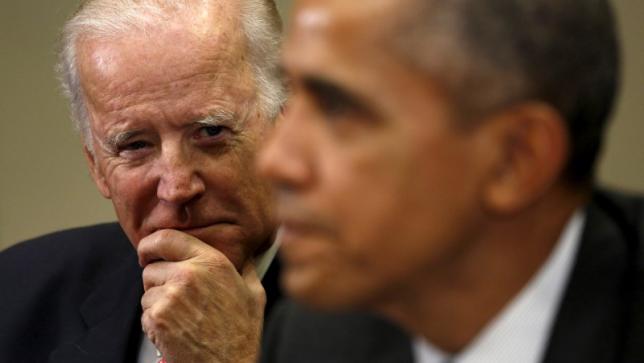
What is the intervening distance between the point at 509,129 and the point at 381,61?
0.31 ft

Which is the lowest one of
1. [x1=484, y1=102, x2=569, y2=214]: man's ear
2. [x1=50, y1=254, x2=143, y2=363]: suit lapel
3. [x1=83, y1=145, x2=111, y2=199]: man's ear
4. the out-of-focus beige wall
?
the out-of-focus beige wall

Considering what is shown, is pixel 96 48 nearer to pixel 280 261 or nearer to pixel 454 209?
pixel 280 261

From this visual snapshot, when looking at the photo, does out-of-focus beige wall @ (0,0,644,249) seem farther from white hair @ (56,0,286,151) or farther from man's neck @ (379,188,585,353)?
man's neck @ (379,188,585,353)

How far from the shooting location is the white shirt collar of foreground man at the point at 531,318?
2.64 ft

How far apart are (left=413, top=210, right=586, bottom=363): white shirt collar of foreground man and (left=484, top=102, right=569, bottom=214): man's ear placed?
7 cm

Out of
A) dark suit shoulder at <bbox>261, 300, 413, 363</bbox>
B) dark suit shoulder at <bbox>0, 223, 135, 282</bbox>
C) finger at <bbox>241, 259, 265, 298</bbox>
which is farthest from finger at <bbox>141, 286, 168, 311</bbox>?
dark suit shoulder at <bbox>261, 300, 413, 363</bbox>

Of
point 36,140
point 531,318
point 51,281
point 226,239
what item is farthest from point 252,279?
point 36,140

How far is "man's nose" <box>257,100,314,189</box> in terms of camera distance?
29.3 inches

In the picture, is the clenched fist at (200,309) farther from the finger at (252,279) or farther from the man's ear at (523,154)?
the man's ear at (523,154)

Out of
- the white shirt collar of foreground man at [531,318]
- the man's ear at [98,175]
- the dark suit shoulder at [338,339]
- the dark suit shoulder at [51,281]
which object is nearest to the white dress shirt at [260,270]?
the dark suit shoulder at [51,281]

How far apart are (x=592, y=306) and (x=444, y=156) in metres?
0.18

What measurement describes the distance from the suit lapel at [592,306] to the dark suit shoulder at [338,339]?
128 millimetres

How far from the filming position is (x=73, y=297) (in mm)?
1872

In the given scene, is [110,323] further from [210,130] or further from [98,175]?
[210,130]
